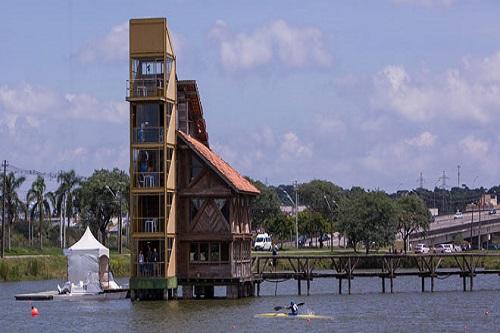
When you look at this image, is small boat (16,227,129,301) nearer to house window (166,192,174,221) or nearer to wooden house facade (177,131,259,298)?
wooden house facade (177,131,259,298)

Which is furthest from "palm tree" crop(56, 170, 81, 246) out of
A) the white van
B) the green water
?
the green water

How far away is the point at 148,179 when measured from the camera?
247ft

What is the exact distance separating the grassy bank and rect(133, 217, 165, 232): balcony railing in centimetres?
4166

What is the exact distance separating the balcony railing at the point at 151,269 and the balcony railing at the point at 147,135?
7.56m

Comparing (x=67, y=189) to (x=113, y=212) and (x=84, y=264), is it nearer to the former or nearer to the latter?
(x=113, y=212)

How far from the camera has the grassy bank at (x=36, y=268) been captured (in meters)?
115

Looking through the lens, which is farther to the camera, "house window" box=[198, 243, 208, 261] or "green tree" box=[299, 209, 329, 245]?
"green tree" box=[299, 209, 329, 245]

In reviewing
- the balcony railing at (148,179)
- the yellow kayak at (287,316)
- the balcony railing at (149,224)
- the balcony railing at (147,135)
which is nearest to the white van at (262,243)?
the balcony railing at (149,224)

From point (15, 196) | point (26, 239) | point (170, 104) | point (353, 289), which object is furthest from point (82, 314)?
point (26, 239)

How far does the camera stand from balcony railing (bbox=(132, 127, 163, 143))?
247ft

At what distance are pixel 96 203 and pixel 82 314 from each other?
9408cm

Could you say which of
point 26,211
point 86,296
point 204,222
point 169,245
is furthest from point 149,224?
point 26,211

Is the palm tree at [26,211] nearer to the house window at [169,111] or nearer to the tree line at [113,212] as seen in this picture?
the tree line at [113,212]

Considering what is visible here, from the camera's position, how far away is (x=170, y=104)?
7656cm
